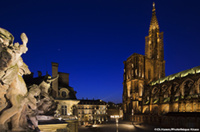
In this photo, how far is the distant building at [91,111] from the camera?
208 ft

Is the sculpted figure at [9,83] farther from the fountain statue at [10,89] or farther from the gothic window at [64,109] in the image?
the gothic window at [64,109]

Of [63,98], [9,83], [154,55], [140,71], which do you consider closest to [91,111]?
[140,71]

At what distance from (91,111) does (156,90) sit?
29442 mm

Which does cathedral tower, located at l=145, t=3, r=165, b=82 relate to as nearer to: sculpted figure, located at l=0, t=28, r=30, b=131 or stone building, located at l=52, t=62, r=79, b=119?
stone building, located at l=52, t=62, r=79, b=119

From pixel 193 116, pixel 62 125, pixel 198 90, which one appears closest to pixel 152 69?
pixel 198 90

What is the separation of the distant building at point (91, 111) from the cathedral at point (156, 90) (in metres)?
10.7

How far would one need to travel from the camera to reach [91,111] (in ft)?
218

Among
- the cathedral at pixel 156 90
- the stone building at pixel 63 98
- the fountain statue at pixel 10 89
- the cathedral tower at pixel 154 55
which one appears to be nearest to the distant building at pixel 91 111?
the cathedral at pixel 156 90

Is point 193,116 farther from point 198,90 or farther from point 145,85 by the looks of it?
point 145,85

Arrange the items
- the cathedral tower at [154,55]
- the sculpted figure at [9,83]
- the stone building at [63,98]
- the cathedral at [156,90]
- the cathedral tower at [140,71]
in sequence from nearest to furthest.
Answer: the sculpted figure at [9,83], the stone building at [63,98], the cathedral at [156,90], the cathedral tower at [140,71], the cathedral tower at [154,55]

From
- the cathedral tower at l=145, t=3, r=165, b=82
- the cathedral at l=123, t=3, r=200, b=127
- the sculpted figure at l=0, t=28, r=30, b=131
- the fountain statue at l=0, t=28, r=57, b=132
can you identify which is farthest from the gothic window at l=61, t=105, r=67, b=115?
the cathedral tower at l=145, t=3, r=165, b=82

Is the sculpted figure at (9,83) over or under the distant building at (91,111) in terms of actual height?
over

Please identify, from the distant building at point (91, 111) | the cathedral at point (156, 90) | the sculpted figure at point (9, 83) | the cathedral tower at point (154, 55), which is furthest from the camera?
the cathedral tower at point (154, 55)

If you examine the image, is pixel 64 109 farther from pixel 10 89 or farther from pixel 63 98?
pixel 10 89
